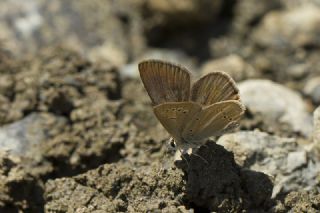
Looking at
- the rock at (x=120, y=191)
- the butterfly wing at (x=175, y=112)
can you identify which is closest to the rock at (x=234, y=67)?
the butterfly wing at (x=175, y=112)

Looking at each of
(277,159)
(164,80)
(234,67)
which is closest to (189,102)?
(164,80)

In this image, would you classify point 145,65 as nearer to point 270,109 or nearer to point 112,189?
point 112,189

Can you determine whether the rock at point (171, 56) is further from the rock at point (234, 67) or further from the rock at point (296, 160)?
the rock at point (296, 160)

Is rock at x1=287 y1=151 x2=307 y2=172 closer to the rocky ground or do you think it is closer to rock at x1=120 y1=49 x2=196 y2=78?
the rocky ground

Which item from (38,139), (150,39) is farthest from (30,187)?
(150,39)

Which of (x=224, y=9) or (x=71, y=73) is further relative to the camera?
(x=224, y=9)

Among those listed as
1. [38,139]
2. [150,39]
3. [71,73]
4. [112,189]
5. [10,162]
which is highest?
[150,39]
